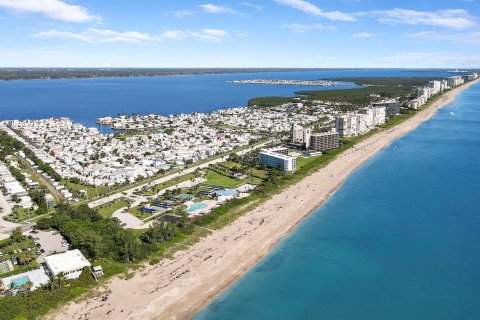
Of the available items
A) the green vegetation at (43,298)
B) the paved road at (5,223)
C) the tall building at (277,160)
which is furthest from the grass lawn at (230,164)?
the green vegetation at (43,298)

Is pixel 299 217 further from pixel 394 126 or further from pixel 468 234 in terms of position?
pixel 394 126

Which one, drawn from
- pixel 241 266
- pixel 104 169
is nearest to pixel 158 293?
pixel 241 266

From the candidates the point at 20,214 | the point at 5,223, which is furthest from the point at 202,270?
the point at 20,214

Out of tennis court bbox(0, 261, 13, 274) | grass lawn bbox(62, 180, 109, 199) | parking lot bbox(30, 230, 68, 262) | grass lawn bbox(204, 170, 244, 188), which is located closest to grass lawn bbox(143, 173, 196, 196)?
grass lawn bbox(204, 170, 244, 188)

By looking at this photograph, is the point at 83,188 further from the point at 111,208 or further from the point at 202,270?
the point at 202,270

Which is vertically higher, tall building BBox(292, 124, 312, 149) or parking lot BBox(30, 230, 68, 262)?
tall building BBox(292, 124, 312, 149)

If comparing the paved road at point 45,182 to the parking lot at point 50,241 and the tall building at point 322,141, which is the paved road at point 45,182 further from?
the tall building at point 322,141

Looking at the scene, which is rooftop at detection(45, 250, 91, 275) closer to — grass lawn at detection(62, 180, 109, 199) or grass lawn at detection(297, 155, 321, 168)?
grass lawn at detection(62, 180, 109, 199)
